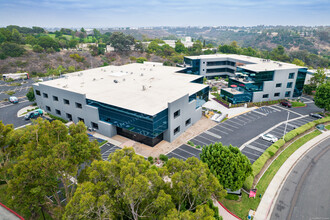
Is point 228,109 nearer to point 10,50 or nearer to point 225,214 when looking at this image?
point 225,214

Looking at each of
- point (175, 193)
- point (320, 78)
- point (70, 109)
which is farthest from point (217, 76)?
point (175, 193)

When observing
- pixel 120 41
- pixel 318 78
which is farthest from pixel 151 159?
pixel 120 41

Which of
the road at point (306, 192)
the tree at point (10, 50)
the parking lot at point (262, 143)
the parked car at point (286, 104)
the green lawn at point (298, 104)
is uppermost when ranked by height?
the tree at point (10, 50)

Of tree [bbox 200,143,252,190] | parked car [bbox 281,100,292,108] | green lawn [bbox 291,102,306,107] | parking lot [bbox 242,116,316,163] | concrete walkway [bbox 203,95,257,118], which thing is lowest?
parking lot [bbox 242,116,316,163]

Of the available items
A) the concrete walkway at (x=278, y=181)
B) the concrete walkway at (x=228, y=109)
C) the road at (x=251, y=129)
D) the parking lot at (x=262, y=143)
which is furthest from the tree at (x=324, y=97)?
the concrete walkway at (x=228, y=109)

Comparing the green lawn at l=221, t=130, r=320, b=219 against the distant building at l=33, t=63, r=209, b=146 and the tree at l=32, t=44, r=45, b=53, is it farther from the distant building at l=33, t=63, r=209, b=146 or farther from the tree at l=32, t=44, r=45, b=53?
the tree at l=32, t=44, r=45, b=53

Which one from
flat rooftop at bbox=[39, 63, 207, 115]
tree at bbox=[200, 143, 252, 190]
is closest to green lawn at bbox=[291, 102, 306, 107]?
flat rooftop at bbox=[39, 63, 207, 115]

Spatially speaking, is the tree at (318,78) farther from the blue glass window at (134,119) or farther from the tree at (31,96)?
the tree at (31,96)
